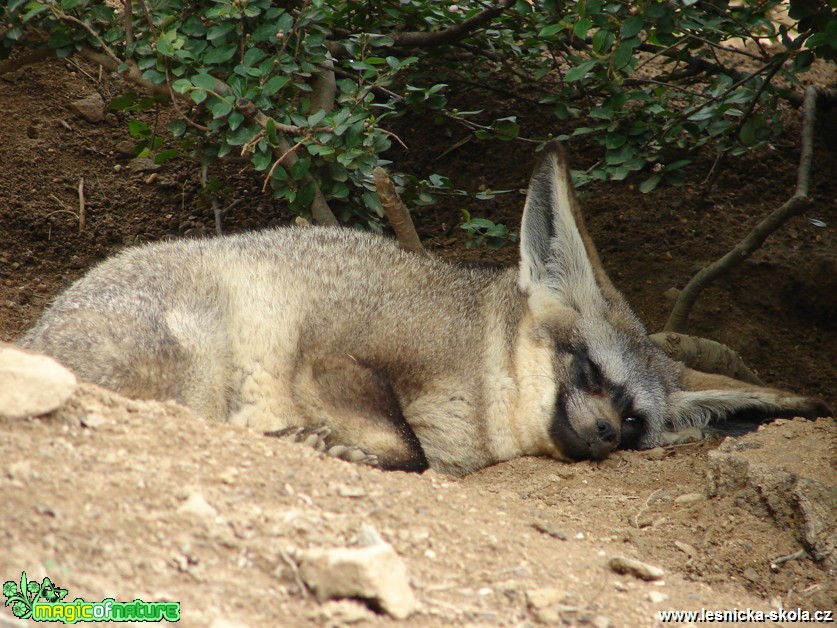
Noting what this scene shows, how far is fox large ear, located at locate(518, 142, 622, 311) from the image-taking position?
5.09 metres

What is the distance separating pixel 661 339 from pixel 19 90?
6.96 m

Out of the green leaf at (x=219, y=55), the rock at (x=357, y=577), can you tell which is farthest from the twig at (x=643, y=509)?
the green leaf at (x=219, y=55)

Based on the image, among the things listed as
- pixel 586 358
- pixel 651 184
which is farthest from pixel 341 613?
pixel 651 184

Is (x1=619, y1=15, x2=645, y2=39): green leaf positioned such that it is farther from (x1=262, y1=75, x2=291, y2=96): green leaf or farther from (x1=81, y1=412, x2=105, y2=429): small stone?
(x1=81, y1=412, x2=105, y2=429): small stone

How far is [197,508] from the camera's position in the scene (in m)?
2.71

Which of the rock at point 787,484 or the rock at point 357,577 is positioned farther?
the rock at point 787,484

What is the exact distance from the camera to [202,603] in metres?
2.34

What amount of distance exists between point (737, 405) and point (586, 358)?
1.22 metres

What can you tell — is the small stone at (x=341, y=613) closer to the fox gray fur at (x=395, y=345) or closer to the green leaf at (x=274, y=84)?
the fox gray fur at (x=395, y=345)

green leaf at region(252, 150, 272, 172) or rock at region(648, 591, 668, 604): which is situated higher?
green leaf at region(252, 150, 272, 172)

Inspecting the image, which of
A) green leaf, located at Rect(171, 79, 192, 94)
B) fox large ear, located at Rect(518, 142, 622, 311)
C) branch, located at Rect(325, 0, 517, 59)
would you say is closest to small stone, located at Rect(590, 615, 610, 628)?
fox large ear, located at Rect(518, 142, 622, 311)

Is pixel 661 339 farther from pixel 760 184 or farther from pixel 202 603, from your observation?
pixel 202 603

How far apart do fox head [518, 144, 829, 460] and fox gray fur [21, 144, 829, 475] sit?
0.03ft

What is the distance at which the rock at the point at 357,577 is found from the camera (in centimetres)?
247
